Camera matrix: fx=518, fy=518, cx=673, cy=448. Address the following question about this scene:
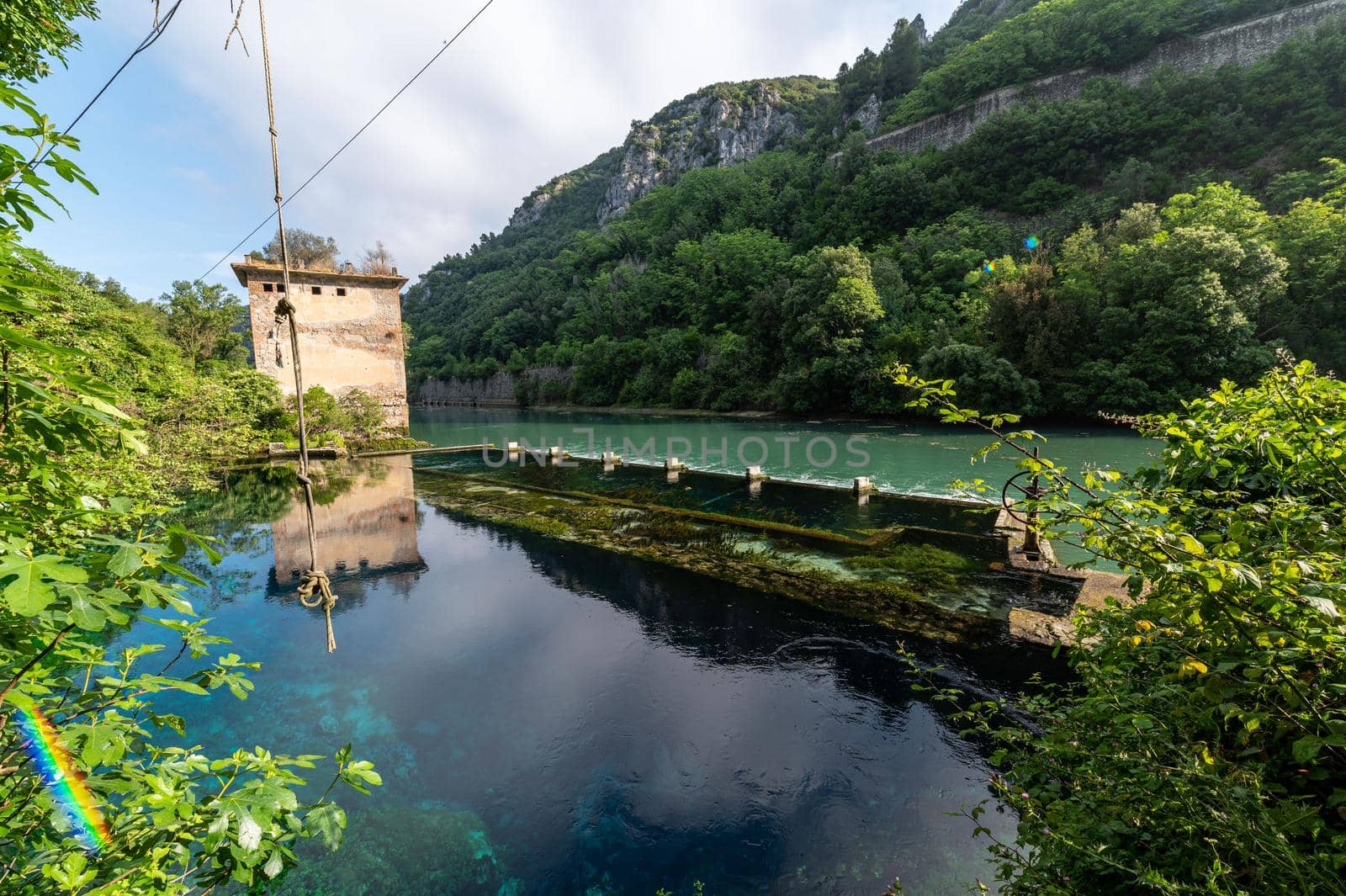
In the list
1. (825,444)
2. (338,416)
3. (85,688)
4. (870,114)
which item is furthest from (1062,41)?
(85,688)

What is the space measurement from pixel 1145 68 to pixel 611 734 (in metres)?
59.6

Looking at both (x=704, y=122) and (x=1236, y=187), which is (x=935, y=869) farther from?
(x=704, y=122)

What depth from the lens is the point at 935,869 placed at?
3143 mm

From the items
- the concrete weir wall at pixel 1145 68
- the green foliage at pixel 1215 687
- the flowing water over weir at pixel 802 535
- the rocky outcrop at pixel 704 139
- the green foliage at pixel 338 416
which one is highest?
the rocky outcrop at pixel 704 139

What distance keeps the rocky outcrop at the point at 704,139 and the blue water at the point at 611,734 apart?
8646 cm

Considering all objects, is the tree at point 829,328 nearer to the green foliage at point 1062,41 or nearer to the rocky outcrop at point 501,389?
the rocky outcrop at point 501,389

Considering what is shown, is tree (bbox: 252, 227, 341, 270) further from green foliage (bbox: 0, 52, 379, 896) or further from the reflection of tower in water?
green foliage (bbox: 0, 52, 379, 896)

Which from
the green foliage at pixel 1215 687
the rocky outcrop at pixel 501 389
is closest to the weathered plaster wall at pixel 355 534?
the green foliage at pixel 1215 687

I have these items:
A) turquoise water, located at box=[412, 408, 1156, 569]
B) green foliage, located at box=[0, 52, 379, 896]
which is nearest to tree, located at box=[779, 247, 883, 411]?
turquoise water, located at box=[412, 408, 1156, 569]

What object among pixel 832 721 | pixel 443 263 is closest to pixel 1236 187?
pixel 832 721

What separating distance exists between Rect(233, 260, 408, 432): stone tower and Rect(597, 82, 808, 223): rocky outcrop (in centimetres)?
7124

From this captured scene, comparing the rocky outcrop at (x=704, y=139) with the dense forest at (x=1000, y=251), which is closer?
the dense forest at (x=1000, y=251)

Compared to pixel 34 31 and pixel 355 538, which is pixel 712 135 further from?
pixel 34 31

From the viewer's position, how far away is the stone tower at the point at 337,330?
19.0 m
